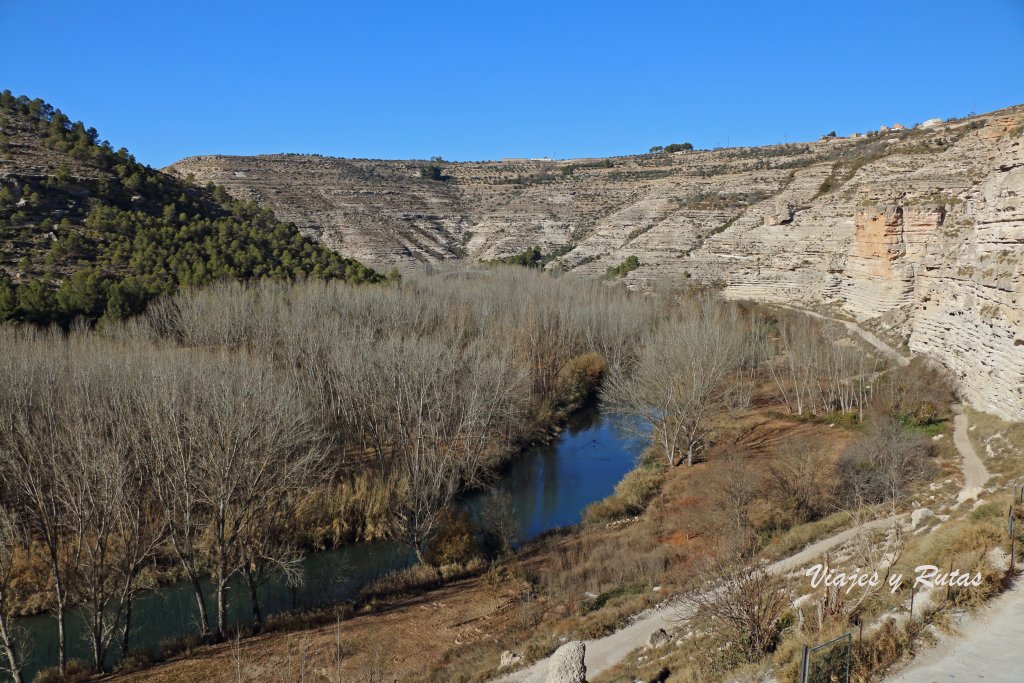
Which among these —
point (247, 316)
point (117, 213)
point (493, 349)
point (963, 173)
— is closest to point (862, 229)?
point (963, 173)

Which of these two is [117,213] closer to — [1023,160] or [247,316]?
[247,316]

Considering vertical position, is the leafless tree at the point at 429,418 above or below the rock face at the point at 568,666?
above

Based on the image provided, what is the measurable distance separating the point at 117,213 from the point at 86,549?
26279 millimetres

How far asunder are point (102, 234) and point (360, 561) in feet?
82.3

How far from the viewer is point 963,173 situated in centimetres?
4022

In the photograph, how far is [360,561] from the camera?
18703mm

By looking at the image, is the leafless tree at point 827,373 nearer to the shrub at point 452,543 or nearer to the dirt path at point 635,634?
the dirt path at point 635,634

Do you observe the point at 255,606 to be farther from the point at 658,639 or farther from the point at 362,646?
the point at 658,639

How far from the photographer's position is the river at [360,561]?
49.4 feet

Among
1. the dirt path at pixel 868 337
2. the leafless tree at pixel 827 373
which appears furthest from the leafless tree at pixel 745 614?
the dirt path at pixel 868 337

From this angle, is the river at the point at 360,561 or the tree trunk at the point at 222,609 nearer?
the tree trunk at the point at 222,609

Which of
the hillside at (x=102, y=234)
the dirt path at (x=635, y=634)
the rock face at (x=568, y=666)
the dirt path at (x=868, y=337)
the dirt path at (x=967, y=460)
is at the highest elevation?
the hillside at (x=102, y=234)

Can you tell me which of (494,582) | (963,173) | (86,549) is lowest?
Answer: (494,582)

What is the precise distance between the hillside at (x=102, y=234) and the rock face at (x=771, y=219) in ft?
62.8
